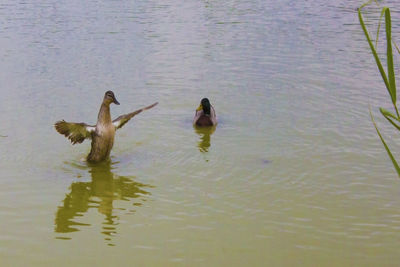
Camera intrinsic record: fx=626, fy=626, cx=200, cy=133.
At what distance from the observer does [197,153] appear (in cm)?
912

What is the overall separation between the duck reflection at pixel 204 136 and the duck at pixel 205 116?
7cm

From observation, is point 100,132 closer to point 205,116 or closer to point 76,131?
point 76,131

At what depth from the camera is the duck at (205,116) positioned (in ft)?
33.7

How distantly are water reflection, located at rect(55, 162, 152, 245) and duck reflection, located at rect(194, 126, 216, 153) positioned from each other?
1.55m

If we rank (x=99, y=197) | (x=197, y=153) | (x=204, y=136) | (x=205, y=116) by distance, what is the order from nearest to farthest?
(x=99, y=197) < (x=197, y=153) < (x=204, y=136) < (x=205, y=116)

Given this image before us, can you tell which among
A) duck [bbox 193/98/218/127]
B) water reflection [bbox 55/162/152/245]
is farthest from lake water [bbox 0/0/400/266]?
duck [bbox 193/98/218/127]

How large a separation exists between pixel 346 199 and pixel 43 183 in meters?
3.69

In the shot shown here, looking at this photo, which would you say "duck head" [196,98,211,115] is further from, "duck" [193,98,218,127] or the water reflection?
the water reflection

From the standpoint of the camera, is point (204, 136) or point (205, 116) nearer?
point (204, 136)

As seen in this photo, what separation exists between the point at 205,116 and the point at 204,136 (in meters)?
0.41

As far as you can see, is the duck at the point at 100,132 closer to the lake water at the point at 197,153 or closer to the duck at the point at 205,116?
the lake water at the point at 197,153

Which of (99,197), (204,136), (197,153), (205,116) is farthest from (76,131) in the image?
(205,116)

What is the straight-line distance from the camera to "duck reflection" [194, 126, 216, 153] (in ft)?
31.0

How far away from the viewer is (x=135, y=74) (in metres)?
13.0
